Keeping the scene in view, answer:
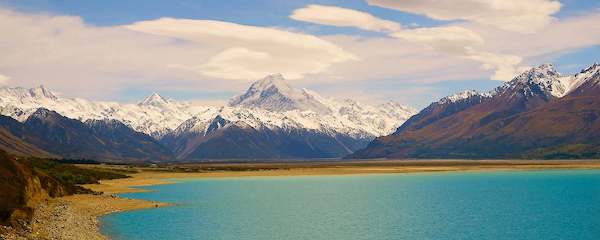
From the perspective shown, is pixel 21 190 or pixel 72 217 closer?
pixel 21 190

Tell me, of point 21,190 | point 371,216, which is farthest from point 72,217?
point 371,216

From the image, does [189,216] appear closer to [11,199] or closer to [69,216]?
[69,216]

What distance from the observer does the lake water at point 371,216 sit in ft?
219

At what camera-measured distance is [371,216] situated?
273 ft

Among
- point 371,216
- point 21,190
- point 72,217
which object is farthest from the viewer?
point 371,216

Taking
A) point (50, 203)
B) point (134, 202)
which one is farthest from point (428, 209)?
point (50, 203)

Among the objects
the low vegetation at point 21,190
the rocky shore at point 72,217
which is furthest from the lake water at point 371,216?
the low vegetation at point 21,190

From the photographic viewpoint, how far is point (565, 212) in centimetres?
8444

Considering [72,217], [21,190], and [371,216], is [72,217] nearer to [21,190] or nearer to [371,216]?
[21,190]

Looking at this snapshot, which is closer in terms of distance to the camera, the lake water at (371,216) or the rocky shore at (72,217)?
the rocky shore at (72,217)

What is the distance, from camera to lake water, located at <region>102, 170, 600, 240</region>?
219 feet

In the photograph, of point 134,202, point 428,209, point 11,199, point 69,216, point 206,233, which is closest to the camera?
point 11,199

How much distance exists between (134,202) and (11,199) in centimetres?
3997

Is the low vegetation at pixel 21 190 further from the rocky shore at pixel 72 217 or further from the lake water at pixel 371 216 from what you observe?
the lake water at pixel 371 216
